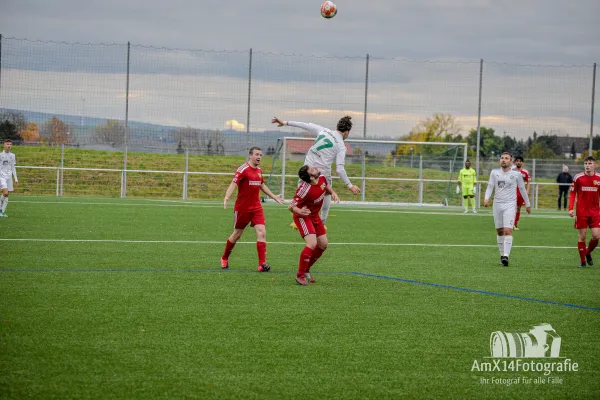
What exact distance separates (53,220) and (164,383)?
→ 1590cm

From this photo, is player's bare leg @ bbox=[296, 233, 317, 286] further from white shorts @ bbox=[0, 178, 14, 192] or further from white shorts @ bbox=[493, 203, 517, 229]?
white shorts @ bbox=[0, 178, 14, 192]

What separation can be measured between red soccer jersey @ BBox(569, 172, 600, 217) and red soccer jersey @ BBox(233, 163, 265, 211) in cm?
628

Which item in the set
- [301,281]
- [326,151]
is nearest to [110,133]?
[326,151]

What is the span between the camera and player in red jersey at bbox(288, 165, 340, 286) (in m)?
10.6

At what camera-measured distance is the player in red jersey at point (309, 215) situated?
10.6 meters

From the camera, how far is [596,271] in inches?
523

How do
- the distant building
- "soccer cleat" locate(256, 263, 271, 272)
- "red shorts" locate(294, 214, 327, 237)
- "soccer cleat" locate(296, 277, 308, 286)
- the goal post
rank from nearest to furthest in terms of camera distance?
"soccer cleat" locate(296, 277, 308, 286)
"red shorts" locate(294, 214, 327, 237)
"soccer cleat" locate(256, 263, 271, 272)
the goal post
the distant building

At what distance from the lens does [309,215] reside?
1083 cm

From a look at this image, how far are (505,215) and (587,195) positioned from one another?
1.77 meters

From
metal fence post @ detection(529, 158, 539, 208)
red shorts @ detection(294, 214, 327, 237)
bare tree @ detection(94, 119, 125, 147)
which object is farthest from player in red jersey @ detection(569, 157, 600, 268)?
bare tree @ detection(94, 119, 125, 147)

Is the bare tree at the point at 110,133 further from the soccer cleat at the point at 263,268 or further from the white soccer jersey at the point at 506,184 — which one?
the soccer cleat at the point at 263,268

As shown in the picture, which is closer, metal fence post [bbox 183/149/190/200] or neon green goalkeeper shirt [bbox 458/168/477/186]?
neon green goalkeeper shirt [bbox 458/168/477/186]

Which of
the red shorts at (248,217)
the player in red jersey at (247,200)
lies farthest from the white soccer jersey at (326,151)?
the red shorts at (248,217)

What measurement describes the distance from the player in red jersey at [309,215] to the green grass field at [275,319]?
0.35 m
